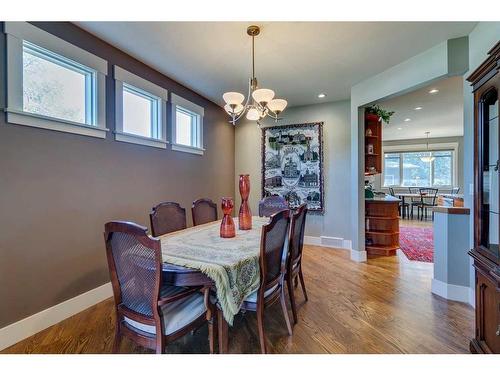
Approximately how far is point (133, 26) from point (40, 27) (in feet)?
2.37

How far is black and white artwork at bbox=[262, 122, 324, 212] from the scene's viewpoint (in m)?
4.71

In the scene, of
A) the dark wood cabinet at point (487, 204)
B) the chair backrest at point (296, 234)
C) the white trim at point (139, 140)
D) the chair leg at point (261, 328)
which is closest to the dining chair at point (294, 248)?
the chair backrest at point (296, 234)

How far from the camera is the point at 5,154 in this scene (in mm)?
1924

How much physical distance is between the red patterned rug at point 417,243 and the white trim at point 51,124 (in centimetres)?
459

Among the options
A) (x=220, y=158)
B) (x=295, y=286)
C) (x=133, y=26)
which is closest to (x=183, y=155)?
(x=220, y=158)

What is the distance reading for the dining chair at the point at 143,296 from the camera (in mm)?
1359

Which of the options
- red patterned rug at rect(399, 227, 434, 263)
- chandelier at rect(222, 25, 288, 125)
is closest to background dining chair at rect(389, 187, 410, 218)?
red patterned rug at rect(399, 227, 434, 263)

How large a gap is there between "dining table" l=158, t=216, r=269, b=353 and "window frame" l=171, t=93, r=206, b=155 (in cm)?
207

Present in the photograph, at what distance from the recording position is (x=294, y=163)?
16.0 ft

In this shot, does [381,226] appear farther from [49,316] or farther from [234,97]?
[49,316]

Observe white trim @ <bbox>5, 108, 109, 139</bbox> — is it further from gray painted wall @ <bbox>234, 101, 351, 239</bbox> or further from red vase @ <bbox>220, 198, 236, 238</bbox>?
gray painted wall @ <bbox>234, 101, 351, 239</bbox>
